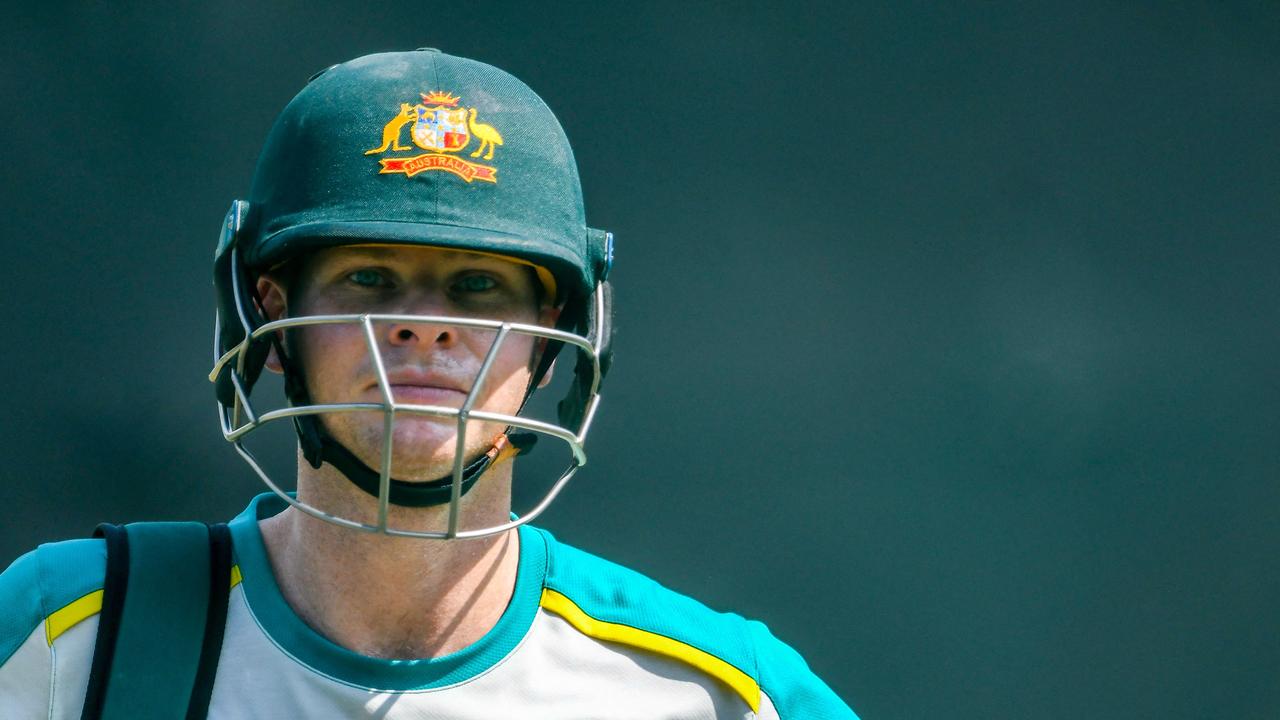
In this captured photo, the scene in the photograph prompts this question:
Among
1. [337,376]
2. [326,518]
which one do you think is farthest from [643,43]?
[326,518]

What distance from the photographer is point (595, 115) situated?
9.30 ft

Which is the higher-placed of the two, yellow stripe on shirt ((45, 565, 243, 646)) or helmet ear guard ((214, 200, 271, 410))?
helmet ear guard ((214, 200, 271, 410))

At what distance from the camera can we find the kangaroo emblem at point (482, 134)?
6.24ft

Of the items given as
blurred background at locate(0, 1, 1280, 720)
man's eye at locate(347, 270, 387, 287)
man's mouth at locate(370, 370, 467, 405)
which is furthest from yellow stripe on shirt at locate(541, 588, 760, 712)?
blurred background at locate(0, 1, 1280, 720)

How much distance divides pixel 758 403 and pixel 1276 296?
1.01 m

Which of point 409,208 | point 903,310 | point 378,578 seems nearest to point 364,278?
point 409,208

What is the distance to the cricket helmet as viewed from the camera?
1810 mm

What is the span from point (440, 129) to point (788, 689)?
0.84 metres

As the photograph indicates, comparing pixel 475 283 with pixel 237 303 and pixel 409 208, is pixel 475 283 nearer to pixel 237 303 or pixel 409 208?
pixel 409 208

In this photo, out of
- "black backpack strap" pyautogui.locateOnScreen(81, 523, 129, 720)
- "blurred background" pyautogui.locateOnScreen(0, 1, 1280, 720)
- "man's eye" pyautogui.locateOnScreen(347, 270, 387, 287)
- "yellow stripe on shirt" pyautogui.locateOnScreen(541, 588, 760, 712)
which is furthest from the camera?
"blurred background" pyautogui.locateOnScreen(0, 1, 1280, 720)

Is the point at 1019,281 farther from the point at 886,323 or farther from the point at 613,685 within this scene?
the point at 613,685

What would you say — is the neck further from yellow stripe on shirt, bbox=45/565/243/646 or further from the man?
yellow stripe on shirt, bbox=45/565/243/646

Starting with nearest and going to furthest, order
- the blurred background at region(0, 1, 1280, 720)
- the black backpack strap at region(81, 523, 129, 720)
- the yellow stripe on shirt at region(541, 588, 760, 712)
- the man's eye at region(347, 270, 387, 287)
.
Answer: the black backpack strap at region(81, 523, 129, 720), the man's eye at region(347, 270, 387, 287), the yellow stripe on shirt at region(541, 588, 760, 712), the blurred background at region(0, 1, 1280, 720)

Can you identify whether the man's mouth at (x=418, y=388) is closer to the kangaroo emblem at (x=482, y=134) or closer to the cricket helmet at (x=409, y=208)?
the cricket helmet at (x=409, y=208)
